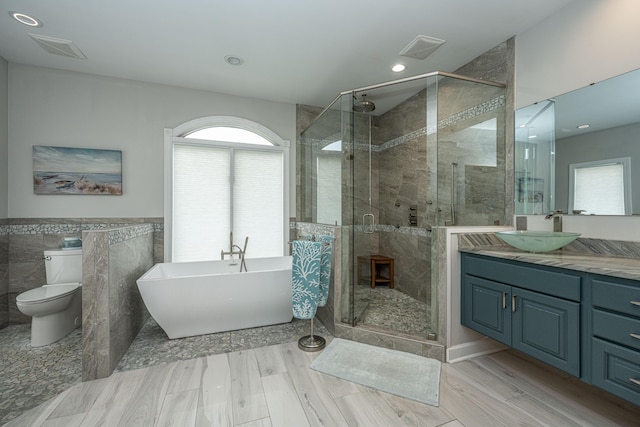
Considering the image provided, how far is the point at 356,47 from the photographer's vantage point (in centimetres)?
248

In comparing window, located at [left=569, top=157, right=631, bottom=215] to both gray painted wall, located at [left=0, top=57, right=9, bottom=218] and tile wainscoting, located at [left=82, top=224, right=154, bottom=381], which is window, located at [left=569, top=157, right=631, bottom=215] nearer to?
tile wainscoting, located at [left=82, top=224, right=154, bottom=381]

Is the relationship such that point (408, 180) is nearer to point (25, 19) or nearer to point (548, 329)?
point (548, 329)

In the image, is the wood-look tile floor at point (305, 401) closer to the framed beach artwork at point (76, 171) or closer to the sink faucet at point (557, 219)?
the sink faucet at point (557, 219)

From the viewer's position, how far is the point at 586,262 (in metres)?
1.57

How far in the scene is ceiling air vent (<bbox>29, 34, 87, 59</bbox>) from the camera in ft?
7.73

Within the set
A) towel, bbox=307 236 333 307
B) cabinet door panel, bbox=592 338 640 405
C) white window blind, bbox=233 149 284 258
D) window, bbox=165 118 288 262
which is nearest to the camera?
cabinet door panel, bbox=592 338 640 405

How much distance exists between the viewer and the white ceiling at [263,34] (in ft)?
6.55

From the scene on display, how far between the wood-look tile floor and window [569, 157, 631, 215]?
121 cm

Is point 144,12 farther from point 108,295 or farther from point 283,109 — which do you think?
point 108,295

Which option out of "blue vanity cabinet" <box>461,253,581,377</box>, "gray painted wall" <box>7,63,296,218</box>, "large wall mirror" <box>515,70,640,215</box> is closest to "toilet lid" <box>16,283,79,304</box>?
"gray painted wall" <box>7,63,296,218</box>

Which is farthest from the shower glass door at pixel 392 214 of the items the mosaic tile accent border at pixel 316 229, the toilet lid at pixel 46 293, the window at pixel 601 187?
the toilet lid at pixel 46 293

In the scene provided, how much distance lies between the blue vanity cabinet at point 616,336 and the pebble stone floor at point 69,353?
191cm

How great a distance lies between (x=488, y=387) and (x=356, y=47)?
2902 millimetres

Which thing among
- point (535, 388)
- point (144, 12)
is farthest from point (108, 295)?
point (535, 388)
